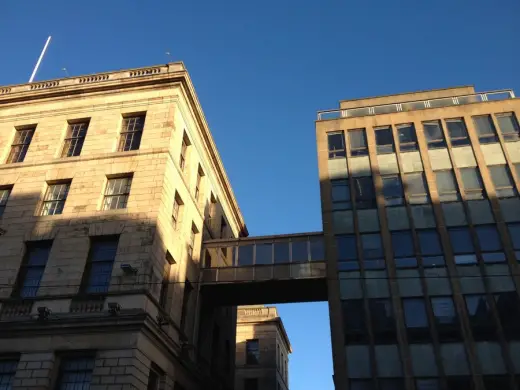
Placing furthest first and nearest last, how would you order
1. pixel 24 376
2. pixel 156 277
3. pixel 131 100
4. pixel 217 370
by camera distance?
pixel 217 370 → pixel 131 100 → pixel 156 277 → pixel 24 376

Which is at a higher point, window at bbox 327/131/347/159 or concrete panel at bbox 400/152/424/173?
window at bbox 327/131/347/159

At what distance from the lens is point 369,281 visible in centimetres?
2655

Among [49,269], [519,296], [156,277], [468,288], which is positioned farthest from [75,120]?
[519,296]

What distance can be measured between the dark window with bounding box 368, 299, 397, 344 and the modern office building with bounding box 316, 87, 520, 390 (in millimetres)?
52

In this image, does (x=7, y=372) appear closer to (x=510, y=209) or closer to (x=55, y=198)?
(x=55, y=198)

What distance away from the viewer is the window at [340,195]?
2955 centimetres

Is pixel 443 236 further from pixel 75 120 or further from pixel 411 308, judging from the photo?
pixel 75 120

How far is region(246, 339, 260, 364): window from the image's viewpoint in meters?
53.2

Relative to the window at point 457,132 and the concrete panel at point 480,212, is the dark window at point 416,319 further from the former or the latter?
the window at point 457,132

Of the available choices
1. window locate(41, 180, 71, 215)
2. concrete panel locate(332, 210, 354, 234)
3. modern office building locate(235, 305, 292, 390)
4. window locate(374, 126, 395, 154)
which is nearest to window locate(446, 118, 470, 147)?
window locate(374, 126, 395, 154)

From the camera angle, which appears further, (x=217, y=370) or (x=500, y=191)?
(x=217, y=370)

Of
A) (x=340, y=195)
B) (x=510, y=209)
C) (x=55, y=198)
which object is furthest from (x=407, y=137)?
(x=55, y=198)

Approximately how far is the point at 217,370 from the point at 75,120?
18958 mm

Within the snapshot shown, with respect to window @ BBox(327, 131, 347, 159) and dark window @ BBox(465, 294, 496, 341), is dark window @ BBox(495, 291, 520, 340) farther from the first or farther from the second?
window @ BBox(327, 131, 347, 159)
